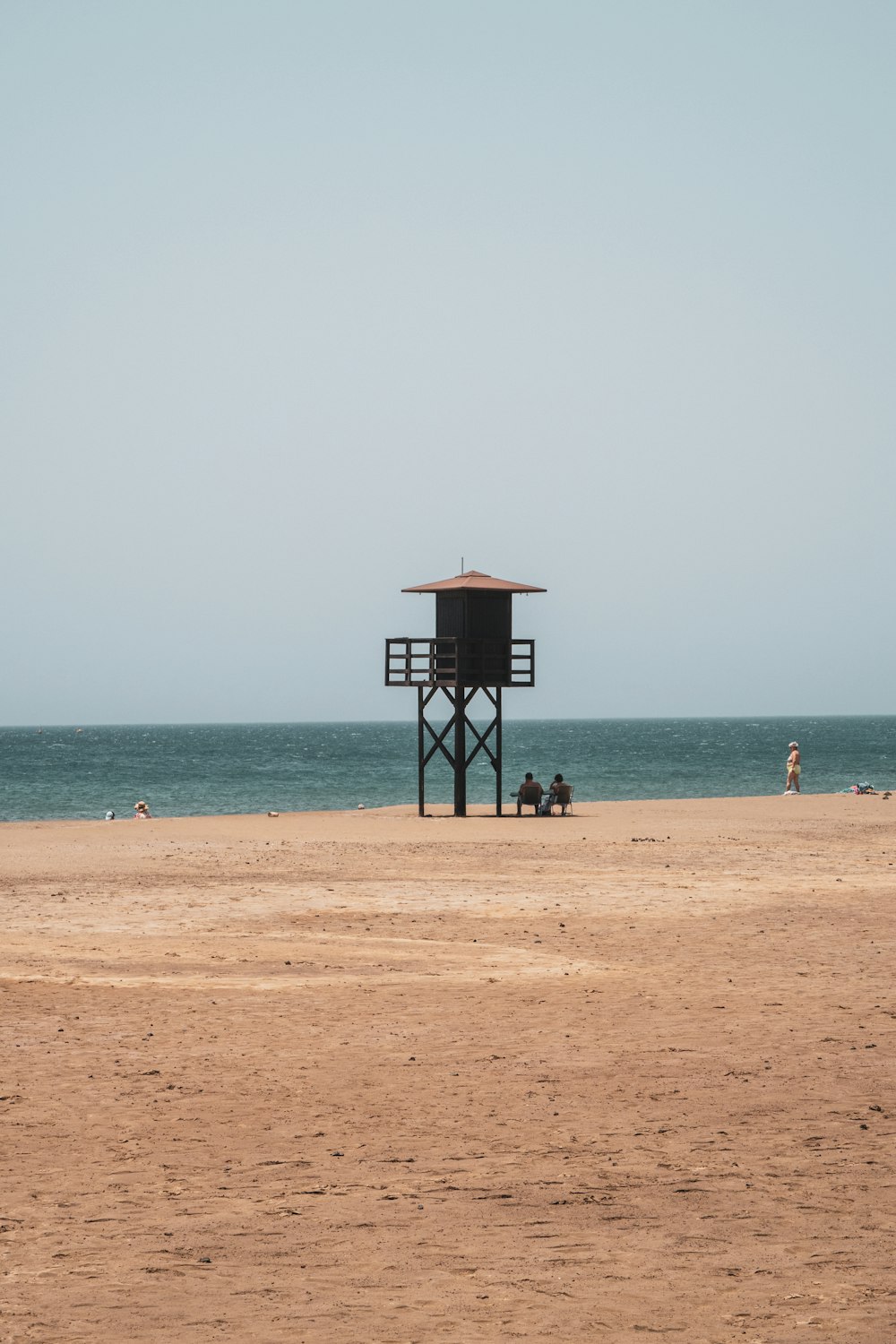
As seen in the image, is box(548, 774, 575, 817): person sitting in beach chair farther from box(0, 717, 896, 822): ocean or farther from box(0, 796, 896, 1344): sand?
box(0, 717, 896, 822): ocean

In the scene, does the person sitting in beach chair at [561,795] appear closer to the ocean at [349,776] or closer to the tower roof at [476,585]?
the tower roof at [476,585]

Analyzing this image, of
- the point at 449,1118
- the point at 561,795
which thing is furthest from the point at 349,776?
the point at 449,1118

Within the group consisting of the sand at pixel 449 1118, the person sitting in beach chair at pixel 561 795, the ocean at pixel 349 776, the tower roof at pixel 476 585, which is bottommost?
the ocean at pixel 349 776

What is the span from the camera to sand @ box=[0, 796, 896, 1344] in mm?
6184

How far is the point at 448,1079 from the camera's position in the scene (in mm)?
9625

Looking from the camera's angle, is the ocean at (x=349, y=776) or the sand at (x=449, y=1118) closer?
the sand at (x=449, y=1118)

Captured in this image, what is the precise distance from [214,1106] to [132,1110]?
1.61 ft

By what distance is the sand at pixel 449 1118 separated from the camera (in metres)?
6.18

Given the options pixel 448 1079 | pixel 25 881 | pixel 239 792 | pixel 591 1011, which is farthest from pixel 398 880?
pixel 239 792

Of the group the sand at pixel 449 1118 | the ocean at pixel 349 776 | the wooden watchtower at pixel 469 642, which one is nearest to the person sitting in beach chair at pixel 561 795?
the wooden watchtower at pixel 469 642

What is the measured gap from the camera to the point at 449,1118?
28.9 feet

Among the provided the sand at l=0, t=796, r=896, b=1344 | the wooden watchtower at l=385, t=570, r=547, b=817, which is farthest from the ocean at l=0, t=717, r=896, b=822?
the sand at l=0, t=796, r=896, b=1344

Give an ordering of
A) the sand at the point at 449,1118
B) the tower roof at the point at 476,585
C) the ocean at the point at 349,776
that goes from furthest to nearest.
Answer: the ocean at the point at 349,776 < the tower roof at the point at 476,585 < the sand at the point at 449,1118

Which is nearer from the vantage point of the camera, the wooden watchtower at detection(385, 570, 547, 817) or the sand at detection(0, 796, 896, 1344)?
the sand at detection(0, 796, 896, 1344)
